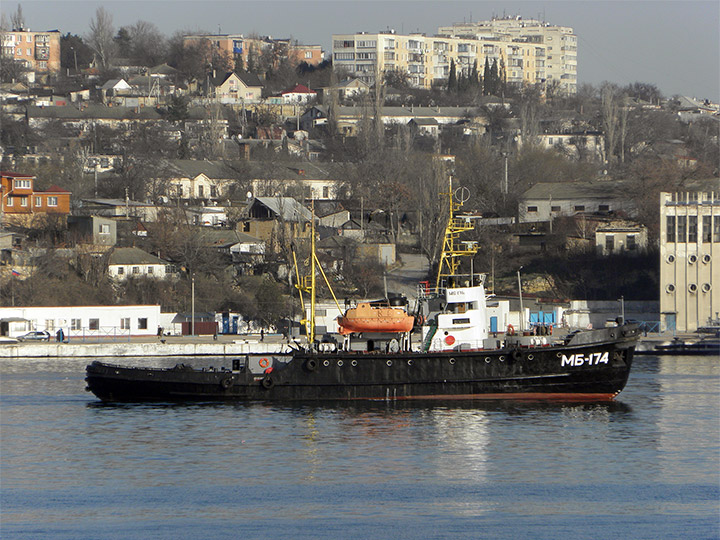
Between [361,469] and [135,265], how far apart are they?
42.6 m

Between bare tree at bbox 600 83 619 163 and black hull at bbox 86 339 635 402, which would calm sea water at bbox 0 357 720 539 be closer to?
black hull at bbox 86 339 635 402

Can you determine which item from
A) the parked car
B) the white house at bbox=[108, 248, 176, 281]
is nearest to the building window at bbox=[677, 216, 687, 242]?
the white house at bbox=[108, 248, 176, 281]

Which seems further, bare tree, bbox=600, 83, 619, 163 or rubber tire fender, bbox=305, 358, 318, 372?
bare tree, bbox=600, 83, 619, 163

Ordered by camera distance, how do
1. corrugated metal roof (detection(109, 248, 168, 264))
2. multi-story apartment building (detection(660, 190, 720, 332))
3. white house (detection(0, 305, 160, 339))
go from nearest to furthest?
white house (detection(0, 305, 160, 339)) < multi-story apartment building (detection(660, 190, 720, 332)) < corrugated metal roof (detection(109, 248, 168, 264))

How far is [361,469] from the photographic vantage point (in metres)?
30.0

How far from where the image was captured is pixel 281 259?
73688 mm

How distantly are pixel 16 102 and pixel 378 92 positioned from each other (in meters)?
45.1

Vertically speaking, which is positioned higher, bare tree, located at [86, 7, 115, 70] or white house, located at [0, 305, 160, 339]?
bare tree, located at [86, 7, 115, 70]

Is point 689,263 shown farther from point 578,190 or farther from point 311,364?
point 311,364

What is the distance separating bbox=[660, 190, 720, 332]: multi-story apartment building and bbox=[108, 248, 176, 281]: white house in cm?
2796

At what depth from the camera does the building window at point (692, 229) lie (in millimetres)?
64500

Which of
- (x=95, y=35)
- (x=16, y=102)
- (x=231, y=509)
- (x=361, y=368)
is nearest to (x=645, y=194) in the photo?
(x=361, y=368)

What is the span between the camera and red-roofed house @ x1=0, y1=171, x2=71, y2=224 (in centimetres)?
8125

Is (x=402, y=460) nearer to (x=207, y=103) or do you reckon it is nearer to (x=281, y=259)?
(x=281, y=259)
